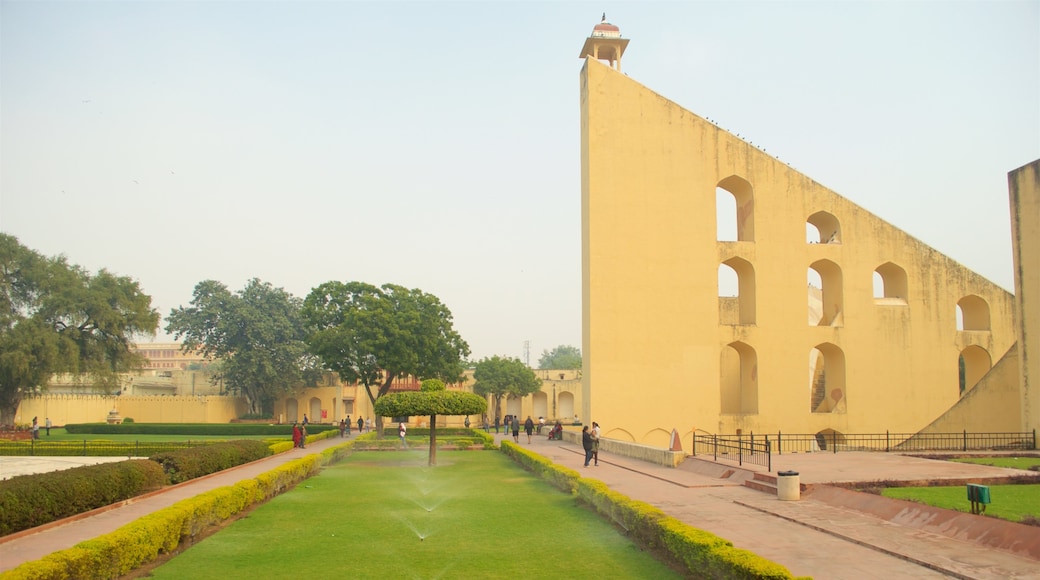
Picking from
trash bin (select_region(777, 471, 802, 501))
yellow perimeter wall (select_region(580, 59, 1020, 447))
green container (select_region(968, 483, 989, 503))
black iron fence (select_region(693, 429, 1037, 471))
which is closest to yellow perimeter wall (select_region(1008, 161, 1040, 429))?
black iron fence (select_region(693, 429, 1037, 471))

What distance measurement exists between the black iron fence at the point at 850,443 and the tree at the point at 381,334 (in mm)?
15001

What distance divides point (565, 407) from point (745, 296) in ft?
77.5

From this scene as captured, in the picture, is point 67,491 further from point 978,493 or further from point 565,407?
→ point 565,407

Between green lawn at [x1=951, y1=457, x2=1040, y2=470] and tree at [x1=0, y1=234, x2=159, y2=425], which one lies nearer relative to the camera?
green lawn at [x1=951, y1=457, x2=1040, y2=470]

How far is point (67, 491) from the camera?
10.3 m

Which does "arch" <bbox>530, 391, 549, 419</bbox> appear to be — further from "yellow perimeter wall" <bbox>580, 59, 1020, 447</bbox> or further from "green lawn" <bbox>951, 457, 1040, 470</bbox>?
"green lawn" <bbox>951, 457, 1040, 470</bbox>

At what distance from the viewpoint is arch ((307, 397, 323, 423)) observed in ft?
151

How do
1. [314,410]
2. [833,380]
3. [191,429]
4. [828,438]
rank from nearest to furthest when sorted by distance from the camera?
1. [828,438]
2. [833,380]
3. [191,429]
4. [314,410]

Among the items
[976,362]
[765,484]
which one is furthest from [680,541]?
[976,362]

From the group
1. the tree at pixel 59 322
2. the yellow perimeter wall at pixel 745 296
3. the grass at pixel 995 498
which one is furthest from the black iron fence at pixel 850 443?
the tree at pixel 59 322

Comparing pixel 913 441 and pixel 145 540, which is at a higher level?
pixel 145 540

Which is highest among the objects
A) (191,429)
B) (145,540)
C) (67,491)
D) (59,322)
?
(59,322)

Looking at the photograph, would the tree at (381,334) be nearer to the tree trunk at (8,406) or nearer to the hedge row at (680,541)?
the tree trunk at (8,406)

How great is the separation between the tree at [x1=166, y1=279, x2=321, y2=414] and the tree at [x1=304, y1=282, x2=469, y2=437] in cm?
915
